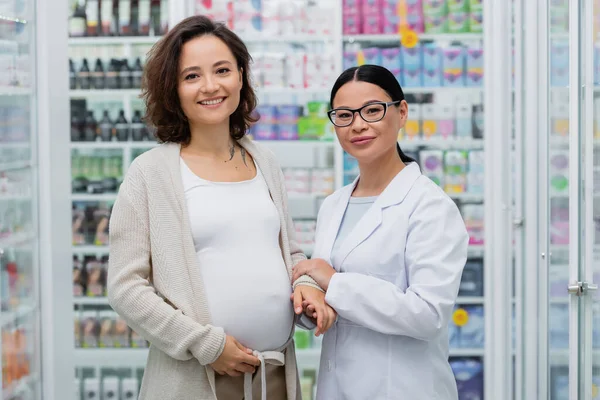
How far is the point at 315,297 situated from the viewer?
7.02 feet

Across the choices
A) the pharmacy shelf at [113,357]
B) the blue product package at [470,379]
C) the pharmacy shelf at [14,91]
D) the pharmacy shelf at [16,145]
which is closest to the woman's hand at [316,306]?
the pharmacy shelf at [16,145]

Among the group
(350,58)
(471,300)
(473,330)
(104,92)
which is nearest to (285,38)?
(350,58)

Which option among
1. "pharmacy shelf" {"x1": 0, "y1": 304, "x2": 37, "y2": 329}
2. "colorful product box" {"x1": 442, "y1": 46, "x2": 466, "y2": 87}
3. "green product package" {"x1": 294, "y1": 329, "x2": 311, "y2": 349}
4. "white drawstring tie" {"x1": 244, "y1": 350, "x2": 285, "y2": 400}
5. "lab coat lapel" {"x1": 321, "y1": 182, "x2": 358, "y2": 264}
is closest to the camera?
"white drawstring tie" {"x1": 244, "y1": 350, "x2": 285, "y2": 400}

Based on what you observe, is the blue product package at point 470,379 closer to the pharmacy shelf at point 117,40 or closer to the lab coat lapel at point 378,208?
the pharmacy shelf at point 117,40

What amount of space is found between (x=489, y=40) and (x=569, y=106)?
2.26 m

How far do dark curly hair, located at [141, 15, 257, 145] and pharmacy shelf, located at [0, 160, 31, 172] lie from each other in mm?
1345

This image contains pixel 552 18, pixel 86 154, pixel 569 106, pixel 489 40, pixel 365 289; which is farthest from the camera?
pixel 86 154

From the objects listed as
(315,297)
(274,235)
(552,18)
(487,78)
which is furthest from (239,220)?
(487,78)

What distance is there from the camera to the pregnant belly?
2.13 meters

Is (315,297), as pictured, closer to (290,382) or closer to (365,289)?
(365,289)

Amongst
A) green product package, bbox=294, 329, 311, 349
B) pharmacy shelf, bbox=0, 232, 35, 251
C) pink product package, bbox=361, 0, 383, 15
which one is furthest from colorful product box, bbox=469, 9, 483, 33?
pharmacy shelf, bbox=0, 232, 35, 251

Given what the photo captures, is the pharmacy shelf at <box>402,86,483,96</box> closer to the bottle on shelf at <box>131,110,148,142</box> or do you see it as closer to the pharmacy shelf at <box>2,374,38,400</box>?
the bottle on shelf at <box>131,110,148,142</box>

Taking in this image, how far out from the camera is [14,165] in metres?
3.56

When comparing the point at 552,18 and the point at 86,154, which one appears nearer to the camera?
the point at 552,18
